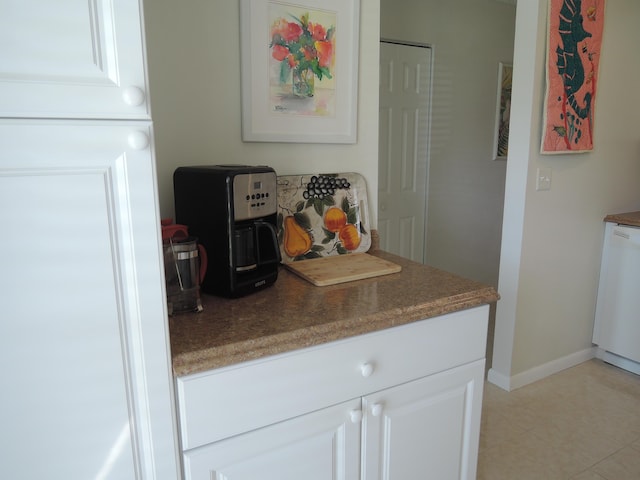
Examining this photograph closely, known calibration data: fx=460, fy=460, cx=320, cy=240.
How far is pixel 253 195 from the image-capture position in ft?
4.02

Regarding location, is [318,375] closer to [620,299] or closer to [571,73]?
[571,73]

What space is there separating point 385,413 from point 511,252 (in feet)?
4.84

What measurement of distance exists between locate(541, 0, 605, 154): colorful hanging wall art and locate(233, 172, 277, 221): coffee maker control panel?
5.29ft

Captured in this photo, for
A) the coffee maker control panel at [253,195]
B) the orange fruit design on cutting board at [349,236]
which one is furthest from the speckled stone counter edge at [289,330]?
the orange fruit design on cutting board at [349,236]

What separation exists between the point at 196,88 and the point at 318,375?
36.5 inches

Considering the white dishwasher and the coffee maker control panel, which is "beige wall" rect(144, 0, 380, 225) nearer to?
the coffee maker control panel

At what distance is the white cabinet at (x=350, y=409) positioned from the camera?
981 mm

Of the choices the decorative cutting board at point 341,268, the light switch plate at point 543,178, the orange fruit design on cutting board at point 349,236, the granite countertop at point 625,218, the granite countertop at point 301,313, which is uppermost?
the light switch plate at point 543,178

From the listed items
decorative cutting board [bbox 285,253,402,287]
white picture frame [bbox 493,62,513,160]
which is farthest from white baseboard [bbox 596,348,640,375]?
decorative cutting board [bbox 285,253,402,287]

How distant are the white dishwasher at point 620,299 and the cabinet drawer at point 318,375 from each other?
1754 mm

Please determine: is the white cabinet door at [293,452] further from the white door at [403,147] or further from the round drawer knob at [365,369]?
the white door at [403,147]

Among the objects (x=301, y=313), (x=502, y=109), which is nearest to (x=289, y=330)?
(x=301, y=313)

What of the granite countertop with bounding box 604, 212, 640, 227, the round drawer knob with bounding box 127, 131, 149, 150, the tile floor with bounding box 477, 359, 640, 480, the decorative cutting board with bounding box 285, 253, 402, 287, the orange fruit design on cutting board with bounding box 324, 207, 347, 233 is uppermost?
the round drawer knob with bounding box 127, 131, 149, 150

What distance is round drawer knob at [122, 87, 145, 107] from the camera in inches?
30.5
